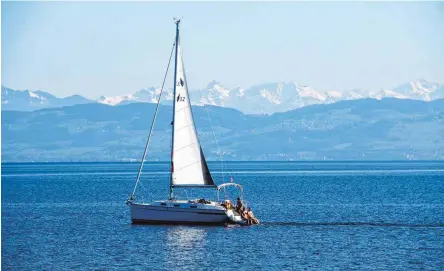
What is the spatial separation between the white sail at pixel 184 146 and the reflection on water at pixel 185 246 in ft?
12.4

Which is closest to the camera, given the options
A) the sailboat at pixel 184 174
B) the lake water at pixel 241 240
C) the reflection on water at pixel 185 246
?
the reflection on water at pixel 185 246

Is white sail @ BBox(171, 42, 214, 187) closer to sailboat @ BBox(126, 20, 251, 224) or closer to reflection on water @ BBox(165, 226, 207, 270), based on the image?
sailboat @ BBox(126, 20, 251, 224)

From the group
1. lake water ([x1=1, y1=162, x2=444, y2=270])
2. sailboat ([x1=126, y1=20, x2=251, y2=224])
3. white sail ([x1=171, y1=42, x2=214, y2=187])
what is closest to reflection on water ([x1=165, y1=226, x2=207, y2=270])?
lake water ([x1=1, y1=162, x2=444, y2=270])

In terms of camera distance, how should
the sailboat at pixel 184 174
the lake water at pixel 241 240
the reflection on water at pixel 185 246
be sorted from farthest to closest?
1. the sailboat at pixel 184 174
2. the lake water at pixel 241 240
3. the reflection on water at pixel 185 246

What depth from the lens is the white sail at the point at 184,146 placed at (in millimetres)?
76125

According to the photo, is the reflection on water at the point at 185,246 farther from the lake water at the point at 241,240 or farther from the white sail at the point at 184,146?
the white sail at the point at 184,146

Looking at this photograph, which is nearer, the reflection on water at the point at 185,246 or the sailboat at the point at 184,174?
the reflection on water at the point at 185,246

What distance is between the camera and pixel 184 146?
7688cm

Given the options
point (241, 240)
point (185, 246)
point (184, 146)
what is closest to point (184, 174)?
point (184, 146)

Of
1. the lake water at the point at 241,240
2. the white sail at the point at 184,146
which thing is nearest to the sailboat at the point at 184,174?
the white sail at the point at 184,146

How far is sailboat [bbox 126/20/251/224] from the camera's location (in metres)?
76.0

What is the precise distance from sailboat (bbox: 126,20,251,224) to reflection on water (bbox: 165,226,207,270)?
1.19 meters

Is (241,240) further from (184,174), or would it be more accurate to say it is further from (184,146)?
(184,146)

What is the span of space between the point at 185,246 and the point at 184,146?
12.0 meters
